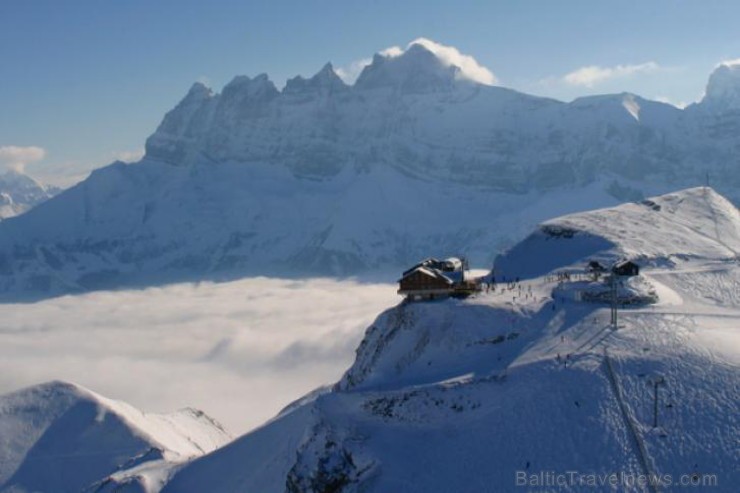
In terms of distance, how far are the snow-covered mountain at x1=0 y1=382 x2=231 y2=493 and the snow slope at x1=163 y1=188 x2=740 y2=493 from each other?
34.3 m

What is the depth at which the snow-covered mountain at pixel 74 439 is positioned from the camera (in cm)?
11119

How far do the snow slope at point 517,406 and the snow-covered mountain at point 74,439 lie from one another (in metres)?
34.3

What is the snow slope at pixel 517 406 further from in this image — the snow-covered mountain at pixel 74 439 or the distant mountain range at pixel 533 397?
the snow-covered mountain at pixel 74 439

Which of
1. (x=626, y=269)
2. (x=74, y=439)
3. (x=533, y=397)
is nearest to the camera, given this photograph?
(x=533, y=397)

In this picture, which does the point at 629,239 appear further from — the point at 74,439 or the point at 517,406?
the point at 74,439

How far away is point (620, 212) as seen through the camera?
115438mm

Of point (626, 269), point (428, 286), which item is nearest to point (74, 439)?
point (428, 286)

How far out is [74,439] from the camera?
11831cm

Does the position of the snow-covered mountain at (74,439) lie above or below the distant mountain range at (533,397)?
below

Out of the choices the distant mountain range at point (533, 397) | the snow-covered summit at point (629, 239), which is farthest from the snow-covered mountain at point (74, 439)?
the snow-covered summit at point (629, 239)

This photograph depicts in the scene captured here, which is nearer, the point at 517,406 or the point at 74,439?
the point at 517,406

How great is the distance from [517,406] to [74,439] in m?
82.8

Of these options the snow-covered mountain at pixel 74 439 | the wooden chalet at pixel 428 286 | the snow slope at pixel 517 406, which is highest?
the wooden chalet at pixel 428 286

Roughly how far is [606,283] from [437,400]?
25.8m
